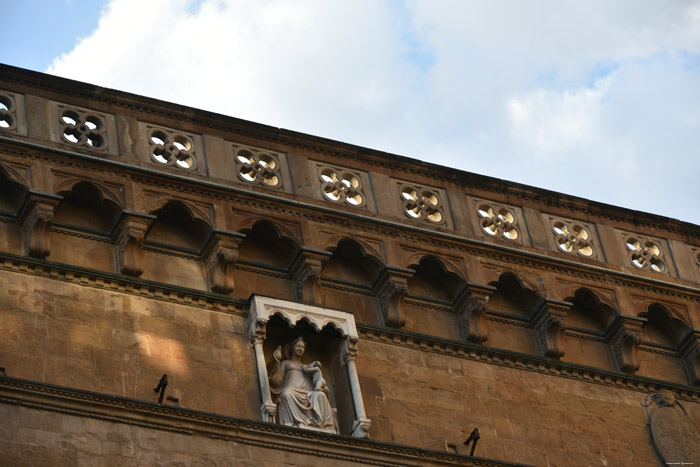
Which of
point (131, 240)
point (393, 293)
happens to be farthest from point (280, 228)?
point (131, 240)

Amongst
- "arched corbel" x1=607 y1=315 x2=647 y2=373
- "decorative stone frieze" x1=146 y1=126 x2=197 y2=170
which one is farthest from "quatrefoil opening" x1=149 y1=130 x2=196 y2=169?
"arched corbel" x1=607 y1=315 x2=647 y2=373

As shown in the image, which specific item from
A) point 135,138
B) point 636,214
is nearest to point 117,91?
point 135,138

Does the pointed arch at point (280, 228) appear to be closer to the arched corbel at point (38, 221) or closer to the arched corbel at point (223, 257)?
the arched corbel at point (223, 257)

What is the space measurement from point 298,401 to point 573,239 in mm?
4494

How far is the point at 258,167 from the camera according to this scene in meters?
18.3

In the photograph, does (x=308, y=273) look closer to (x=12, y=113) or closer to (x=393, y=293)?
(x=393, y=293)

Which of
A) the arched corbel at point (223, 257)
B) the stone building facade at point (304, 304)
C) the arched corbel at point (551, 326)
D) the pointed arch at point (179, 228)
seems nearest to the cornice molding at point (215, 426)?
the stone building facade at point (304, 304)

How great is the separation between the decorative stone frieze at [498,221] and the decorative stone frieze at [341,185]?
1.45 metres

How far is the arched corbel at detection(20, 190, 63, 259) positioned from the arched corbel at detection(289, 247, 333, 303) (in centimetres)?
254

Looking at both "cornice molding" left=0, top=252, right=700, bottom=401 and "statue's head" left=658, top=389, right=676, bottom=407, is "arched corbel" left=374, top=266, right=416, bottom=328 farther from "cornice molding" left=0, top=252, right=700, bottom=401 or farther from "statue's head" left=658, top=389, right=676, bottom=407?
"statue's head" left=658, top=389, right=676, bottom=407

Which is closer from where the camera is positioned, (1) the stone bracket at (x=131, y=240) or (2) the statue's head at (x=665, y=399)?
(1) the stone bracket at (x=131, y=240)

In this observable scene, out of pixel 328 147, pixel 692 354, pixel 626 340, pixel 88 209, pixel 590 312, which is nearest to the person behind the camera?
pixel 88 209

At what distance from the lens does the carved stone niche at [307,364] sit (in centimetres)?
1658

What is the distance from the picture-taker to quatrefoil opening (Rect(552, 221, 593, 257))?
1961 centimetres
